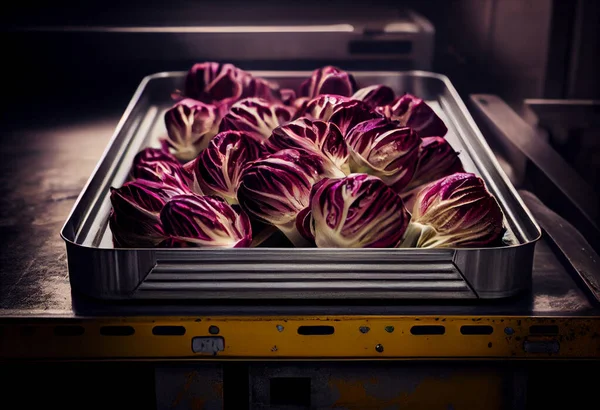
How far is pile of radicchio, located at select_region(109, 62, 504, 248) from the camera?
3.57ft

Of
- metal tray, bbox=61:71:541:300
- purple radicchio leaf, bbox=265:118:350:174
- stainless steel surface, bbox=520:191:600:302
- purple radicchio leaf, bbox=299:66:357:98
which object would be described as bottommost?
stainless steel surface, bbox=520:191:600:302

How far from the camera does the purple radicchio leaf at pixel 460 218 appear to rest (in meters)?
1.12

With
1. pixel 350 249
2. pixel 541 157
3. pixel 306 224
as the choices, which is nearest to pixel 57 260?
pixel 306 224

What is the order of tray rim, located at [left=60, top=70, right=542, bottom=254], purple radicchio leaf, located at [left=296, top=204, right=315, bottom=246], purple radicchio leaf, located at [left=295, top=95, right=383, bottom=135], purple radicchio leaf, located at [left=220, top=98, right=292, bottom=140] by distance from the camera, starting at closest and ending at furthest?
tray rim, located at [left=60, top=70, right=542, bottom=254] → purple radicchio leaf, located at [left=296, top=204, right=315, bottom=246] → purple radicchio leaf, located at [left=295, top=95, right=383, bottom=135] → purple radicchio leaf, located at [left=220, top=98, right=292, bottom=140]

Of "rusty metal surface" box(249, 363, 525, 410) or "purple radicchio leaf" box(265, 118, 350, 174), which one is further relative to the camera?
"purple radicchio leaf" box(265, 118, 350, 174)

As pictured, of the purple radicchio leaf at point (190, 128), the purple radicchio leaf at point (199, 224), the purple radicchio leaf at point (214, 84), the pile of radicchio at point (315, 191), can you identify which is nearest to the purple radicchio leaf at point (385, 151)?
the pile of radicchio at point (315, 191)

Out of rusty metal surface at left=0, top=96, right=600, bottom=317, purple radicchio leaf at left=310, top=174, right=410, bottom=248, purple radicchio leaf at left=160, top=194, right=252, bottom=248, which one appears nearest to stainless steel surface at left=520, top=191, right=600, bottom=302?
rusty metal surface at left=0, top=96, right=600, bottom=317

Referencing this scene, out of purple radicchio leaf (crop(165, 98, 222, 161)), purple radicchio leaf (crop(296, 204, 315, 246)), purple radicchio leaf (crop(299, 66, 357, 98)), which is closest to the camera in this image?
purple radicchio leaf (crop(296, 204, 315, 246))

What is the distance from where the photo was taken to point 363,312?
1056 mm

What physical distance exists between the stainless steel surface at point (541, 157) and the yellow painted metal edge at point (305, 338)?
44cm

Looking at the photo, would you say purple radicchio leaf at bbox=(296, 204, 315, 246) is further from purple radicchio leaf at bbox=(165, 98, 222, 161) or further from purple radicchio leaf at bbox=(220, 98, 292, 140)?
purple radicchio leaf at bbox=(165, 98, 222, 161)

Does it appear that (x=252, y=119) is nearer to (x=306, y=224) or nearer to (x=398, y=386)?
(x=306, y=224)

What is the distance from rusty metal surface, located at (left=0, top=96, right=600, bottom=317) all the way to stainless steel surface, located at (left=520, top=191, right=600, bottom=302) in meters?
0.02

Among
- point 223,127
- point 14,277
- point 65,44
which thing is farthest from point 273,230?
point 65,44
